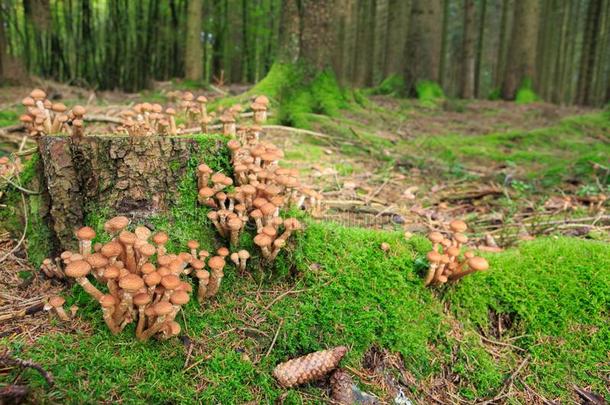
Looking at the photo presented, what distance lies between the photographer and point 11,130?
17.9 ft

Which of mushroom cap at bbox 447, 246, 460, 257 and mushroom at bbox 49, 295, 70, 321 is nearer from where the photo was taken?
mushroom at bbox 49, 295, 70, 321

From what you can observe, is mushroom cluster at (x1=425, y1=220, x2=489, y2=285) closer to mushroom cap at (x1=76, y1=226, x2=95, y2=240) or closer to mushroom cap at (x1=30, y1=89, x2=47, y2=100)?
mushroom cap at (x1=76, y1=226, x2=95, y2=240)

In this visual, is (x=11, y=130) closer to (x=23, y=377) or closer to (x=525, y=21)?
(x=23, y=377)

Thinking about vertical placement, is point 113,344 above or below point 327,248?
below

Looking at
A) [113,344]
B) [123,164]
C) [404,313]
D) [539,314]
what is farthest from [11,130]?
[539,314]

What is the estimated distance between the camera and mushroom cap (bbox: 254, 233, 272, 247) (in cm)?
265

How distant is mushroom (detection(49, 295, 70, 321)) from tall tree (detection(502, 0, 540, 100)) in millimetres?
15792

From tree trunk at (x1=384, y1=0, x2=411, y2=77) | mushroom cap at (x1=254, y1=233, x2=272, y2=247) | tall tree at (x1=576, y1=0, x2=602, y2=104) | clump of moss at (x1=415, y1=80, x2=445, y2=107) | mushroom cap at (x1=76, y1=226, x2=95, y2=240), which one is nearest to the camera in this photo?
mushroom cap at (x1=76, y1=226, x2=95, y2=240)

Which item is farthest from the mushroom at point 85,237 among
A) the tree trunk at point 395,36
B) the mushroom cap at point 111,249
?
the tree trunk at point 395,36

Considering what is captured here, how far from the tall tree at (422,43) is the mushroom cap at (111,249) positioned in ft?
42.1

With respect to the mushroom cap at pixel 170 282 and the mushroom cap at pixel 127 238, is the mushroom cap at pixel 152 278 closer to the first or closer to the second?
the mushroom cap at pixel 170 282

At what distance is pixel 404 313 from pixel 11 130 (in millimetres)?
5284

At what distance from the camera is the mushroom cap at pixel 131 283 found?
2080 millimetres

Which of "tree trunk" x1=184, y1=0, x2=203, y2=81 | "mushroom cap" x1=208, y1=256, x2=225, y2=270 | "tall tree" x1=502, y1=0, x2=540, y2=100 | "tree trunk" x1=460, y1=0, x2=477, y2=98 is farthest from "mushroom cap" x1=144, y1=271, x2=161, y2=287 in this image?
"tree trunk" x1=460, y1=0, x2=477, y2=98
